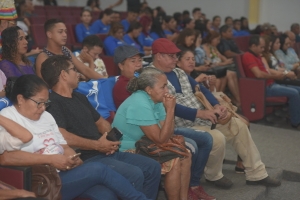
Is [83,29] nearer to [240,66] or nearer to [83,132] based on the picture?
[240,66]

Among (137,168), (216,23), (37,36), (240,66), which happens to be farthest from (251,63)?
(216,23)

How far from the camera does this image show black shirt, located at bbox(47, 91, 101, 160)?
2.77m

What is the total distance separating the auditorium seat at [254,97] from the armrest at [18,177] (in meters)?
3.62

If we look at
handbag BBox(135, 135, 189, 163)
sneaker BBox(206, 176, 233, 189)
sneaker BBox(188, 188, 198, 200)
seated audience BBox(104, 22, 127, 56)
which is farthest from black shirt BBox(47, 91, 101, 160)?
seated audience BBox(104, 22, 127, 56)

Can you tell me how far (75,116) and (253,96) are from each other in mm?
3097

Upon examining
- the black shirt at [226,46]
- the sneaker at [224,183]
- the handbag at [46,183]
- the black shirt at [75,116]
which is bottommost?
the sneaker at [224,183]

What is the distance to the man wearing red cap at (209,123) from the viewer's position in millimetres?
3568

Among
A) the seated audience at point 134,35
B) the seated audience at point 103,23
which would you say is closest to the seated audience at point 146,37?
the seated audience at point 134,35

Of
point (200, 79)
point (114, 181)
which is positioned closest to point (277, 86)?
point (200, 79)

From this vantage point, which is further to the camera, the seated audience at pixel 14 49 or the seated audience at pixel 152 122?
the seated audience at pixel 14 49

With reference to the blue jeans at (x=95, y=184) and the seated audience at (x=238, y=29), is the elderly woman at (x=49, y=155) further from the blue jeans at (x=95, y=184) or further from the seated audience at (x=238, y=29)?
the seated audience at (x=238, y=29)

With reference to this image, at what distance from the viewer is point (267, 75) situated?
17.9 ft

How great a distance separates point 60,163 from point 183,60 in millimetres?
1810

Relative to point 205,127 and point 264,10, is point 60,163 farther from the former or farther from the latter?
point 264,10
